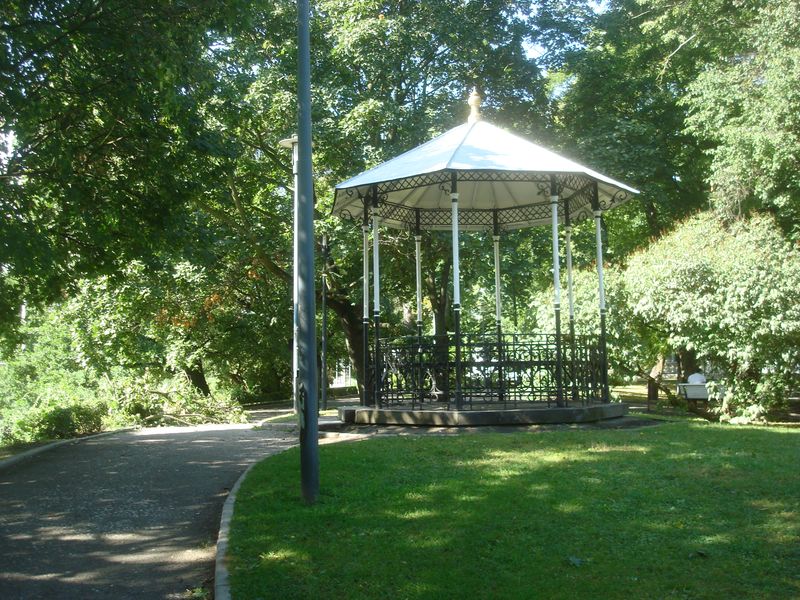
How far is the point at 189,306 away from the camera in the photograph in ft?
89.2

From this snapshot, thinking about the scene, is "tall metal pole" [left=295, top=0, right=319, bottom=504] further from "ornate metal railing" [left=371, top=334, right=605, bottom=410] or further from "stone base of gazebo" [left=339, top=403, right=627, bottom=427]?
"ornate metal railing" [left=371, top=334, right=605, bottom=410]

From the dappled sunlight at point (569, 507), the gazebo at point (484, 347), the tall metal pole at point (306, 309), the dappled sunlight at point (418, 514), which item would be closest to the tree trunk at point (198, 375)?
the gazebo at point (484, 347)

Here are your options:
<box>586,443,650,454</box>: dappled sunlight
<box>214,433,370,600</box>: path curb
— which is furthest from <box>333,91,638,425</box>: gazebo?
<box>214,433,370,600</box>: path curb

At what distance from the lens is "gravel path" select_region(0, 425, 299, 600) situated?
232 inches

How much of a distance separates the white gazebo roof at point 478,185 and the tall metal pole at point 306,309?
3.85 m

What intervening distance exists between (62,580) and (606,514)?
14.8ft

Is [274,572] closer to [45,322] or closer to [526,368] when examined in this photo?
[526,368]

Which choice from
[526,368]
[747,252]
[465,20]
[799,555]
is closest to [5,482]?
[526,368]

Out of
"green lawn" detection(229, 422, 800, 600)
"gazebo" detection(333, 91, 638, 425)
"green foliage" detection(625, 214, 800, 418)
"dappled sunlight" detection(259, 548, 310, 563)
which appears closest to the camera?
"green lawn" detection(229, 422, 800, 600)

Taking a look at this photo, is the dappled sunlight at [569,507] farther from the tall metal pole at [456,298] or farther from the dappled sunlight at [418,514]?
the tall metal pole at [456,298]

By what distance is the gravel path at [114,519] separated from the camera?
19.3 ft

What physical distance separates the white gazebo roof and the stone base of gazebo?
3.77m

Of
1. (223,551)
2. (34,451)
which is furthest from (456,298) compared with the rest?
(34,451)

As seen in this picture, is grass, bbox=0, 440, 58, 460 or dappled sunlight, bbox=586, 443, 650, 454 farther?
grass, bbox=0, 440, 58, 460
